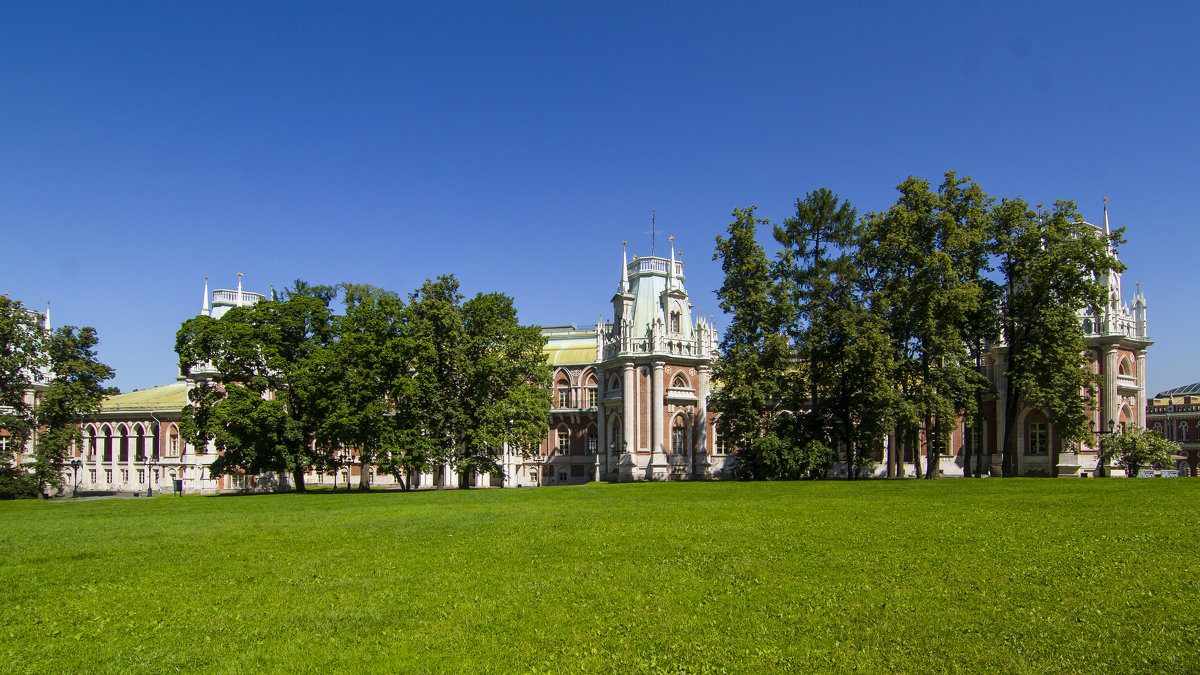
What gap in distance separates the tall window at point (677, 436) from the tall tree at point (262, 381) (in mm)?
23705

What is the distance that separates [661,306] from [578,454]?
51.8 ft

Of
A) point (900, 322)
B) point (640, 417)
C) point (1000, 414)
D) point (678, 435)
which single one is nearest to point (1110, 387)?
point (1000, 414)

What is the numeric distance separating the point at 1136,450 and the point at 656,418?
27.7 meters

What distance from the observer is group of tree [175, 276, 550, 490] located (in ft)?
148

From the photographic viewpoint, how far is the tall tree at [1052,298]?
38688mm

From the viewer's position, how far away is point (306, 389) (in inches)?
1790

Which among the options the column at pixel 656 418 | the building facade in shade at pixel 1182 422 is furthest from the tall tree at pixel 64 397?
the building facade in shade at pixel 1182 422

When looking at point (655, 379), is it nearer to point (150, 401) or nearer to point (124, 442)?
point (150, 401)

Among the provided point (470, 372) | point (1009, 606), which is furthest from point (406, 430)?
point (1009, 606)

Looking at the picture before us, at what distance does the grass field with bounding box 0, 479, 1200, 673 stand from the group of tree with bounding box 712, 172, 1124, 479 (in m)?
20.0

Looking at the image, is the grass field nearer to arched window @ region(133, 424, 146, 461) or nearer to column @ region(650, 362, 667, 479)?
column @ region(650, 362, 667, 479)

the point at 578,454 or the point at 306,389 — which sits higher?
the point at 306,389

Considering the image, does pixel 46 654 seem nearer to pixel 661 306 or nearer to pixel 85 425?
pixel 661 306

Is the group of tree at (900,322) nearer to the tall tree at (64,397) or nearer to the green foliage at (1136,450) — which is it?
the green foliage at (1136,450)
